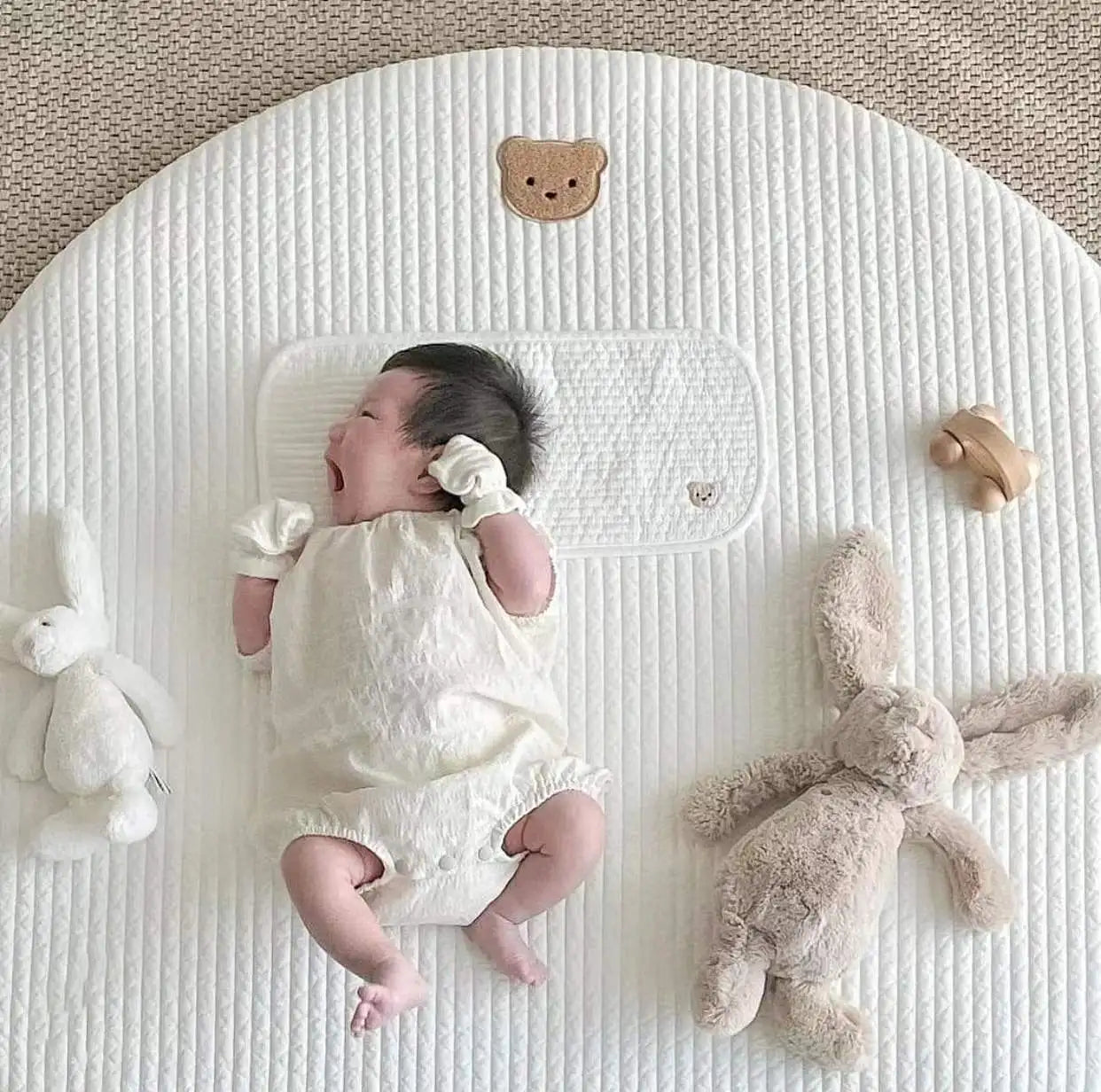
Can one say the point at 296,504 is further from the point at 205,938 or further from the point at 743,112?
the point at 743,112

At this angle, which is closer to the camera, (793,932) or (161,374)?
(793,932)

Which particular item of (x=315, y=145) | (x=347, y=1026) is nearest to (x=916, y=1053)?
(x=347, y=1026)

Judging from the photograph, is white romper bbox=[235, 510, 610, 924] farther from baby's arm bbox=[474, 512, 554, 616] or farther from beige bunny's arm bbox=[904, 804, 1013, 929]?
beige bunny's arm bbox=[904, 804, 1013, 929]

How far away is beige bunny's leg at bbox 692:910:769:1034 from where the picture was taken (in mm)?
1179

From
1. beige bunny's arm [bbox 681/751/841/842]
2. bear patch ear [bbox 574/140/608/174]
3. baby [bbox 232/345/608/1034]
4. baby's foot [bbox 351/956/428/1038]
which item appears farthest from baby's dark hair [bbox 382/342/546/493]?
baby's foot [bbox 351/956/428/1038]

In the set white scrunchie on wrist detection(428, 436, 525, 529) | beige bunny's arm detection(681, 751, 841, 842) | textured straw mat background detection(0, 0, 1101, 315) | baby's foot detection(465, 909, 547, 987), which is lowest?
baby's foot detection(465, 909, 547, 987)

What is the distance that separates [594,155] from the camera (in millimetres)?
1403

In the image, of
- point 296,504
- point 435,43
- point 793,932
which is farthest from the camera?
point 435,43

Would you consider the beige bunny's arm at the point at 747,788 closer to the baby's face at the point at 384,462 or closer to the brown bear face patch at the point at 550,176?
the baby's face at the point at 384,462

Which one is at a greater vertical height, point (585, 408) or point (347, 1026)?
point (585, 408)

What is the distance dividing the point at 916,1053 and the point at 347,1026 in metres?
0.53

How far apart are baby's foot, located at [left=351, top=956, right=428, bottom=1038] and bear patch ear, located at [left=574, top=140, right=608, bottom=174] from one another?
2.65 ft

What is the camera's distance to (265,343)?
137 cm

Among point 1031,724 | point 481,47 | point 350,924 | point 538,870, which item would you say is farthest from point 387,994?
point 481,47
